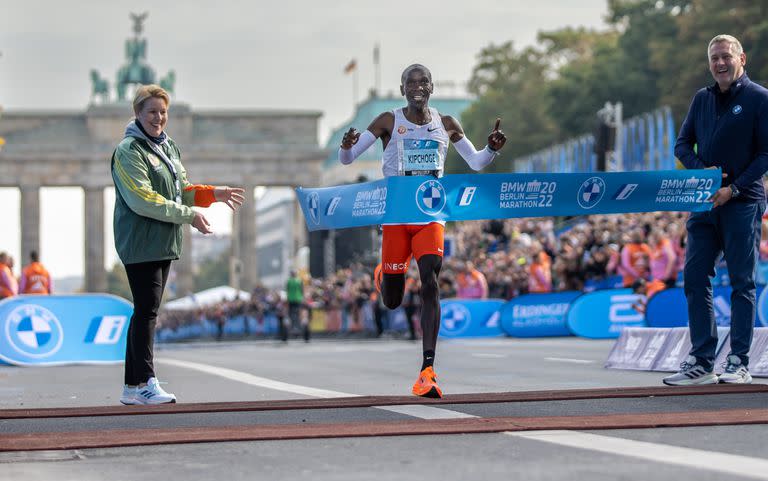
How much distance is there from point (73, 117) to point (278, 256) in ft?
339

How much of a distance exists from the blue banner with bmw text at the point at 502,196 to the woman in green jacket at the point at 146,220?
659 millimetres

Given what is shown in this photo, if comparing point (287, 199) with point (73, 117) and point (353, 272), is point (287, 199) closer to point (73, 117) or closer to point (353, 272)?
point (73, 117)

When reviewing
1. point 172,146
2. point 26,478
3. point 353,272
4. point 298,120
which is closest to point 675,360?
point 172,146

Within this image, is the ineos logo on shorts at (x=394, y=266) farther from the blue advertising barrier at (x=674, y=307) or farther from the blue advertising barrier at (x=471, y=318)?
the blue advertising barrier at (x=471, y=318)

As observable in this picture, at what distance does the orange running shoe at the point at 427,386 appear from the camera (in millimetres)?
8969

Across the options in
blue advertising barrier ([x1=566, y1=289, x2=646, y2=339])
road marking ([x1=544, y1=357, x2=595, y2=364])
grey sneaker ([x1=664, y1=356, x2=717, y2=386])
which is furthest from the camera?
blue advertising barrier ([x1=566, y1=289, x2=646, y2=339])

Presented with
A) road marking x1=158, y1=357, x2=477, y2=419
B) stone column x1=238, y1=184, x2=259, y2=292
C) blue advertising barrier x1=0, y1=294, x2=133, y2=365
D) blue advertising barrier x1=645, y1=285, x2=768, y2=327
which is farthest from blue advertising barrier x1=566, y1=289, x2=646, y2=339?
stone column x1=238, y1=184, x2=259, y2=292

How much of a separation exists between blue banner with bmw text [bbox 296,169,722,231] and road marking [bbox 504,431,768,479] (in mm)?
2629

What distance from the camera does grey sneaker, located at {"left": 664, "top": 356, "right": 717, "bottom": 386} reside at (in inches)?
387

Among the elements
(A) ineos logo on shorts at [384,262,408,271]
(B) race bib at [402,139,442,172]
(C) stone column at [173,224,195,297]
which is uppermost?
(C) stone column at [173,224,195,297]

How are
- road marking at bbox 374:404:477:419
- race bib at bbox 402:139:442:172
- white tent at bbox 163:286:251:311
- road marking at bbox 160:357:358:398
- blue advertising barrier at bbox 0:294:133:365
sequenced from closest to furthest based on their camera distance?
road marking at bbox 374:404:477:419
race bib at bbox 402:139:442:172
road marking at bbox 160:357:358:398
blue advertising barrier at bbox 0:294:133:365
white tent at bbox 163:286:251:311

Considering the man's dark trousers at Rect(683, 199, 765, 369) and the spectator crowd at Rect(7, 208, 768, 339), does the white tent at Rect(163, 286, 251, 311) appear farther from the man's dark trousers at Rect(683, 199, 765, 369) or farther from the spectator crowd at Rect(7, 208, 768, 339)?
the man's dark trousers at Rect(683, 199, 765, 369)

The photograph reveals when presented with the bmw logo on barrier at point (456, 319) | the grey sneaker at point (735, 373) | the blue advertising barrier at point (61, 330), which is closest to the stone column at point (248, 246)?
the bmw logo on barrier at point (456, 319)

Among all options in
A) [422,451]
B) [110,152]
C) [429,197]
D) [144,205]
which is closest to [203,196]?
[144,205]
